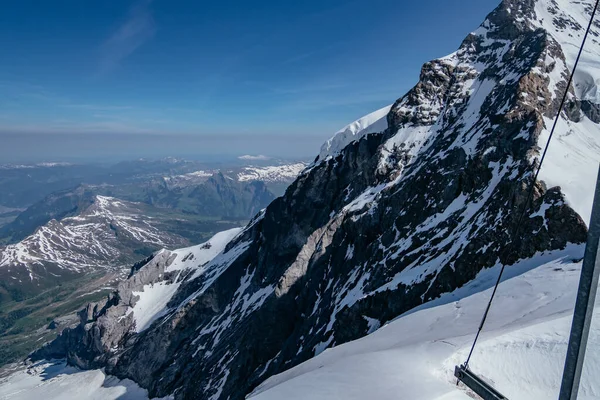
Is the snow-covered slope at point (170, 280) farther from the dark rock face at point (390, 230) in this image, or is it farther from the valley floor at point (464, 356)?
the valley floor at point (464, 356)

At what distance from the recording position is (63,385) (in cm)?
14838

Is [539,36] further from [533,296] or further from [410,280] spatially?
[533,296]

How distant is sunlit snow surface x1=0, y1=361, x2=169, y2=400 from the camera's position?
125m

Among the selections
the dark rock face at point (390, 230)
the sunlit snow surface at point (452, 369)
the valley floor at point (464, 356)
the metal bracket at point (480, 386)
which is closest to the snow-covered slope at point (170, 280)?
the dark rock face at point (390, 230)

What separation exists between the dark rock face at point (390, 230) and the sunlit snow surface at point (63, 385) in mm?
4621

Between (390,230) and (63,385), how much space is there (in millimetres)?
159497

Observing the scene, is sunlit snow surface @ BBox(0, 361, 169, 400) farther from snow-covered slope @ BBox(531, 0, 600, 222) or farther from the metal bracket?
the metal bracket

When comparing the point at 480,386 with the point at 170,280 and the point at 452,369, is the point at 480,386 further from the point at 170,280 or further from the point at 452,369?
the point at 170,280

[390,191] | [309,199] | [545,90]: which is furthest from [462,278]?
[309,199]

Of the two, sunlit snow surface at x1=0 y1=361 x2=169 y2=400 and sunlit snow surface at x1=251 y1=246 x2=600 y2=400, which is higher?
sunlit snow surface at x1=251 y1=246 x2=600 y2=400

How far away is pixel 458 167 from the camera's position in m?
59.0

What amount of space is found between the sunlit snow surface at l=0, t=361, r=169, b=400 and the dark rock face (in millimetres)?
4621

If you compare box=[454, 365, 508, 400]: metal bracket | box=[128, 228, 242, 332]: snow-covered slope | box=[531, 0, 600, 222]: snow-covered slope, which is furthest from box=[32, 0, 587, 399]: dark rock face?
box=[128, 228, 242, 332]: snow-covered slope

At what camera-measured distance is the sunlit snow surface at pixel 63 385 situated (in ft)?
409
